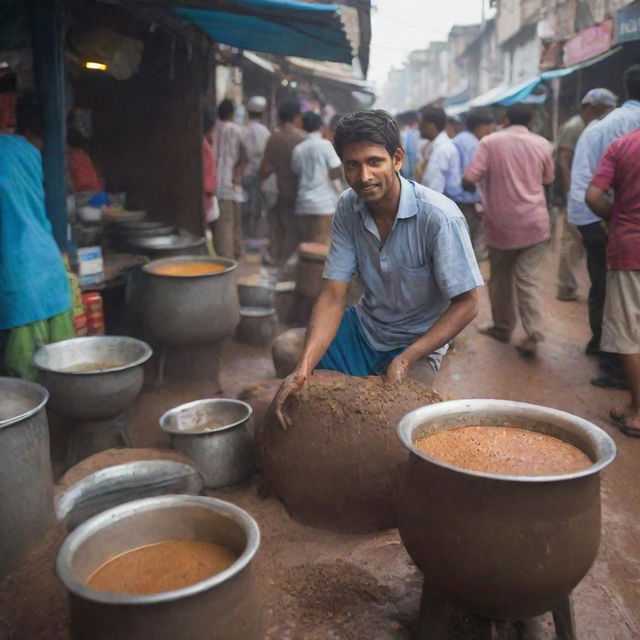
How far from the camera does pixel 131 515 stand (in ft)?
7.29

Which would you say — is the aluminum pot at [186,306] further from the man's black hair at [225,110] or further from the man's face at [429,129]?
the man's black hair at [225,110]

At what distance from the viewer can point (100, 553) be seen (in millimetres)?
2146

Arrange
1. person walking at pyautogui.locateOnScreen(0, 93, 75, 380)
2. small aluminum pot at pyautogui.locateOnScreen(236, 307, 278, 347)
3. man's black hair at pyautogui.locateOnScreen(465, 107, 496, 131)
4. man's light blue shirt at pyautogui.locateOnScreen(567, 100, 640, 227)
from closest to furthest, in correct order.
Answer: person walking at pyautogui.locateOnScreen(0, 93, 75, 380)
man's light blue shirt at pyautogui.locateOnScreen(567, 100, 640, 227)
small aluminum pot at pyautogui.locateOnScreen(236, 307, 278, 347)
man's black hair at pyautogui.locateOnScreen(465, 107, 496, 131)

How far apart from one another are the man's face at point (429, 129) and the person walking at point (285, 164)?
162 centimetres

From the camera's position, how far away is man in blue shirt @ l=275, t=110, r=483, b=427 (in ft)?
9.76

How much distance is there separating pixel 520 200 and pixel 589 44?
363 inches

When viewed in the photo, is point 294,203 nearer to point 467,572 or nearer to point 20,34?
point 20,34

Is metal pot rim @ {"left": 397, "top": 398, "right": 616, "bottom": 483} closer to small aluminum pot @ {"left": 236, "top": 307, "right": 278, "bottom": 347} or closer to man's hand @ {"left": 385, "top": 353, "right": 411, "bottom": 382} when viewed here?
man's hand @ {"left": 385, "top": 353, "right": 411, "bottom": 382}

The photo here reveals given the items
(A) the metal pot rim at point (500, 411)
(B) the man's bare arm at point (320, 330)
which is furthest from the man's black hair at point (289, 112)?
(A) the metal pot rim at point (500, 411)

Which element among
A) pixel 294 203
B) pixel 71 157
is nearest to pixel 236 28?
pixel 71 157

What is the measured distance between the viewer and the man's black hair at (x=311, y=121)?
8305 mm

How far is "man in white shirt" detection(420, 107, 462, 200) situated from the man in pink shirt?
3.36 meters

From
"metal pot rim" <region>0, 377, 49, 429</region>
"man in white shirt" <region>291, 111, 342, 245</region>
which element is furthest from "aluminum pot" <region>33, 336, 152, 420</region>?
"man in white shirt" <region>291, 111, 342, 245</region>

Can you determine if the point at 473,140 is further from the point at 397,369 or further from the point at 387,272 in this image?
the point at 397,369
